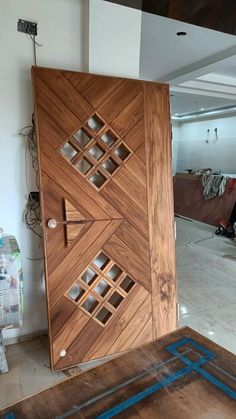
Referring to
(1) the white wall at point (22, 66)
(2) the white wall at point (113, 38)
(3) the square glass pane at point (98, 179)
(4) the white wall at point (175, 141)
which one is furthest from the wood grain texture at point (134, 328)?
(4) the white wall at point (175, 141)

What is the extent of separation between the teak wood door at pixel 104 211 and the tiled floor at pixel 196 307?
277mm

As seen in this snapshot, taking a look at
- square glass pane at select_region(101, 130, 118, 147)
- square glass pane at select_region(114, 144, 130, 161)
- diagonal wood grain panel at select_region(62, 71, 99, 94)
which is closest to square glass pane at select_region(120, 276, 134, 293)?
square glass pane at select_region(114, 144, 130, 161)

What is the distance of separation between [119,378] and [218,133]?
8.81m

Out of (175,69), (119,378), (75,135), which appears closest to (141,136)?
(75,135)

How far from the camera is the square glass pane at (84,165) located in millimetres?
2420

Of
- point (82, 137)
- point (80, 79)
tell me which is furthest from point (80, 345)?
point (80, 79)

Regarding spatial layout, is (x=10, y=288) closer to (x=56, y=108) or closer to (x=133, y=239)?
(x=133, y=239)

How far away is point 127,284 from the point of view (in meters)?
2.61

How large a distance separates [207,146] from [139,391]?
9014mm

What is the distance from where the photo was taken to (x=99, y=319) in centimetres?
255

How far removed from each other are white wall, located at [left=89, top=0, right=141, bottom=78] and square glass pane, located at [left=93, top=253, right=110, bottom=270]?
4.91ft

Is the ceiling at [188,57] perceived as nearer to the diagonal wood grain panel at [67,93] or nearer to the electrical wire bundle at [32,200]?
the diagonal wood grain panel at [67,93]

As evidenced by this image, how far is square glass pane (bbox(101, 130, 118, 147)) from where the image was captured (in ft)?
8.03

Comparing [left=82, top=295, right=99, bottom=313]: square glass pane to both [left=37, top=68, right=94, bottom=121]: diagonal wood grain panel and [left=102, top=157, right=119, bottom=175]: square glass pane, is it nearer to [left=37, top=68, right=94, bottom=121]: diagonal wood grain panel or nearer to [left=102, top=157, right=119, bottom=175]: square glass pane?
[left=102, top=157, right=119, bottom=175]: square glass pane
